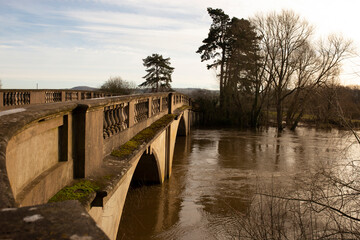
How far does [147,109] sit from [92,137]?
583cm

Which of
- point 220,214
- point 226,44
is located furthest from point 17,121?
point 226,44

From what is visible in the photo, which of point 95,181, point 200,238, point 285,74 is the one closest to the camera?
point 95,181

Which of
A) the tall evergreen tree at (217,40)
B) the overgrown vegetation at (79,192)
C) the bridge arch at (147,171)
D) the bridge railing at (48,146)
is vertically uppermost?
the tall evergreen tree at (217,40)

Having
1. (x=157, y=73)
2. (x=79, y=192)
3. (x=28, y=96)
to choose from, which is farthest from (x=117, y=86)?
(x=79, y=192)

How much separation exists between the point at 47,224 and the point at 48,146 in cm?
211

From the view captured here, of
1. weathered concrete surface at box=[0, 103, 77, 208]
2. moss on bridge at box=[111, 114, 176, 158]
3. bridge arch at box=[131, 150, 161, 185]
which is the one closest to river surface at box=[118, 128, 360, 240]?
bridge arch at box=[131, 150, 161, 185]

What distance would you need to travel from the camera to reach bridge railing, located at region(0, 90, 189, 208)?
221 centimetres

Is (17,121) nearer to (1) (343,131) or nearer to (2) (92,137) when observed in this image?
(2) (92,137)

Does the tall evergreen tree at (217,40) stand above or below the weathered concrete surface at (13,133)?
above

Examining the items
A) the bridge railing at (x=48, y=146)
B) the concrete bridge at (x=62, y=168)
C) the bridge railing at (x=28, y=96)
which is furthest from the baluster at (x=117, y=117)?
the bridge railing at (x=28, y=96)

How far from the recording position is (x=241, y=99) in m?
36.8

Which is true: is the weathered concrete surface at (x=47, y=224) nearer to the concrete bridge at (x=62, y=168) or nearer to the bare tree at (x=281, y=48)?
the concrete bridge at (x=62, y=168)

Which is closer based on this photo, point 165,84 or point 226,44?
point 226,44

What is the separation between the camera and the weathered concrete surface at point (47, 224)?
42.3 inches
